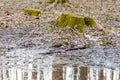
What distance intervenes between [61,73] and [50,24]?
692 cm

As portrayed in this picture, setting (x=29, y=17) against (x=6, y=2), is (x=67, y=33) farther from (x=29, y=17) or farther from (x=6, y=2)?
(x=6, y=2)

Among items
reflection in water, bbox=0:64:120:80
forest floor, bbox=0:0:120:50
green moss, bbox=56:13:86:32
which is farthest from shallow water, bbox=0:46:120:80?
green moss, bbox=56:13:86:32

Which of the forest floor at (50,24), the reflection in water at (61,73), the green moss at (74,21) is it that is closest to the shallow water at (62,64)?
the reflection in water at (61,73)

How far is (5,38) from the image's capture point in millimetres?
13742

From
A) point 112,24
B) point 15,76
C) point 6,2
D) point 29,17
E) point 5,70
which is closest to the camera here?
point 15,76

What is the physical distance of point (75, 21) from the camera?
14.3m

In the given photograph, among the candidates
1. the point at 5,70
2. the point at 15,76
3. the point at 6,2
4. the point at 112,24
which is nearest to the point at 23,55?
the point at 5,70

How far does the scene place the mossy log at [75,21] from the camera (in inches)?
563

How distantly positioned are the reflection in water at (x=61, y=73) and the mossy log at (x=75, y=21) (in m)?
4.69

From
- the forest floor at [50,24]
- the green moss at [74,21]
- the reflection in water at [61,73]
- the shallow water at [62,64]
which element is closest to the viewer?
the reflection in water at [61,73]

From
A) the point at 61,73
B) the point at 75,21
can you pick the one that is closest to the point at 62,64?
the point at 61,73

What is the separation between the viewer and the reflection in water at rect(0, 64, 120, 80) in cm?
855

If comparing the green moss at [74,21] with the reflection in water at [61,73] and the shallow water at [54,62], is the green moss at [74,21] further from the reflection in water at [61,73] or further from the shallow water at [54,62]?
the reflection in water at [61,73]

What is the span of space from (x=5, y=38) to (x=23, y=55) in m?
2.88
